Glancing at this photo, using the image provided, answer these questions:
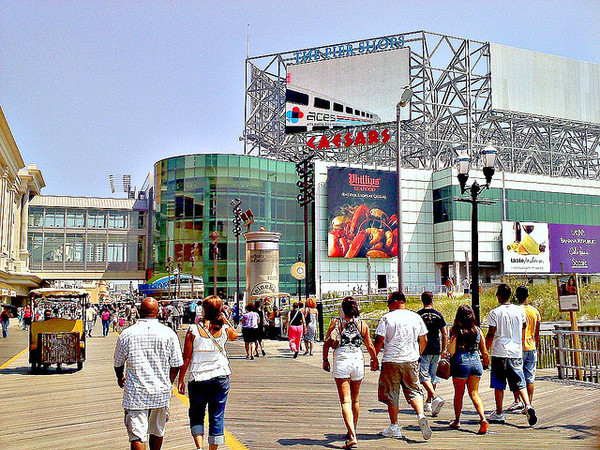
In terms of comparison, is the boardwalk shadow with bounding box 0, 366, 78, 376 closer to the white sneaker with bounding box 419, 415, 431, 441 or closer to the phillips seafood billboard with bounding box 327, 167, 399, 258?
the white sneaker with bounding box 419, 415, 431, 441

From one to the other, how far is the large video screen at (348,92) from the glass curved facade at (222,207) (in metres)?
6.49

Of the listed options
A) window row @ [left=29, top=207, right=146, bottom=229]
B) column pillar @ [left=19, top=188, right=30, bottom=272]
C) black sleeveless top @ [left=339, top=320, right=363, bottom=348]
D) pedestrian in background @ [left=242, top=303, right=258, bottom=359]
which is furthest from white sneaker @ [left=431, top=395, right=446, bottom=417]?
window row @ [left=29, top=207, right=146, bottom=229]

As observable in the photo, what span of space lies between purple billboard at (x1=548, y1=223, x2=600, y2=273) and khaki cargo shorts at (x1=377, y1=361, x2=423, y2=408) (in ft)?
223

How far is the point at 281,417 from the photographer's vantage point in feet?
32.6

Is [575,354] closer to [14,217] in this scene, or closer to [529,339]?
[529,339]

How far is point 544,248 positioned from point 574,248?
15.4 ft

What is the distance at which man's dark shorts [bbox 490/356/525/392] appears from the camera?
9.14 m

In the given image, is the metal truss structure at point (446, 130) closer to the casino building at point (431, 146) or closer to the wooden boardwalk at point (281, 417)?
the casino building at point (431, 146)

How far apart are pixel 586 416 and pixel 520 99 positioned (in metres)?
73.4

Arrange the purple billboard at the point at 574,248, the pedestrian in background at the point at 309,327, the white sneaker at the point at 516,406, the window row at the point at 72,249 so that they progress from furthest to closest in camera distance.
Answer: the window row at the point at 72,249 → the purple billboard at the point at 574,248 → the pedestrian in background at the point at 309,327 → the white sneaker at the point at 516,406

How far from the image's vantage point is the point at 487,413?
10008mm

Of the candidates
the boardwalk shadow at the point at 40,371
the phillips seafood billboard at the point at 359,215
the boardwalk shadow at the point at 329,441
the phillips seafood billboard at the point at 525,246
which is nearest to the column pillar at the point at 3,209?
the phillips seafood billboard at the point at 359,215

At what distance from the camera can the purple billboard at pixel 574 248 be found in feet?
238

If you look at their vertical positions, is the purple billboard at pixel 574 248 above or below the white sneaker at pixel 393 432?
above
